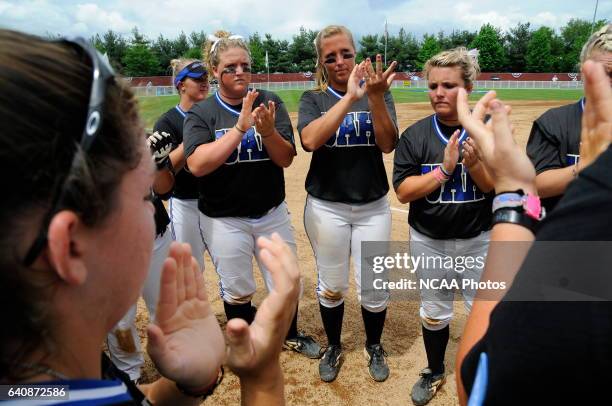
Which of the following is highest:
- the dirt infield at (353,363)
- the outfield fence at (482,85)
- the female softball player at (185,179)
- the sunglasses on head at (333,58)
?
the sunglasses on head at (333,58)

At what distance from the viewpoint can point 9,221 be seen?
73 centimetres

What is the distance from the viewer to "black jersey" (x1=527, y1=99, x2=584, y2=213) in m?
2.75

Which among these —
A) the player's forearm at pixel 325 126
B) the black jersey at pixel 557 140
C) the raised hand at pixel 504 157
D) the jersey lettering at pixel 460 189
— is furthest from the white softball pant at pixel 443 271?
the raised hand at pixel 504 157

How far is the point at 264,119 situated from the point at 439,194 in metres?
1.35

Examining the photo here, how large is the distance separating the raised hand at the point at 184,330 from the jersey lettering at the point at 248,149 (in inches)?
80.1

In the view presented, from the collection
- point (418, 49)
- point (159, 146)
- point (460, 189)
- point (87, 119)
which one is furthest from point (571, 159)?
point (418, 49)

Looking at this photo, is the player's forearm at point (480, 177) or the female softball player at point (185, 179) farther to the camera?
the female softball player at point (185, 179)

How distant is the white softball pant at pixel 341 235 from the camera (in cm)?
344

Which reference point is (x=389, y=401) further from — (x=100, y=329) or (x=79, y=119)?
(x=79, y=119)

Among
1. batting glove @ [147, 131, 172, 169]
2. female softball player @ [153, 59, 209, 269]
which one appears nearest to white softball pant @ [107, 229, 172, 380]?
batting glove @ [147, 131, 172, 169]

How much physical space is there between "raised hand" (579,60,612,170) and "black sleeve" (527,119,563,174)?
1666 millimetres

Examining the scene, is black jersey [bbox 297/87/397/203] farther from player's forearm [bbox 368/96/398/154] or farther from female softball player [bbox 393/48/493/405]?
female softball player [bbox 393/48/493/405]

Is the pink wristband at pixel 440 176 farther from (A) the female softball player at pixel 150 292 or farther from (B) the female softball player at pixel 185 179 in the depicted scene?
(B) the female softball player at pixel 185 179

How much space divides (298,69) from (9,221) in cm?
7095
